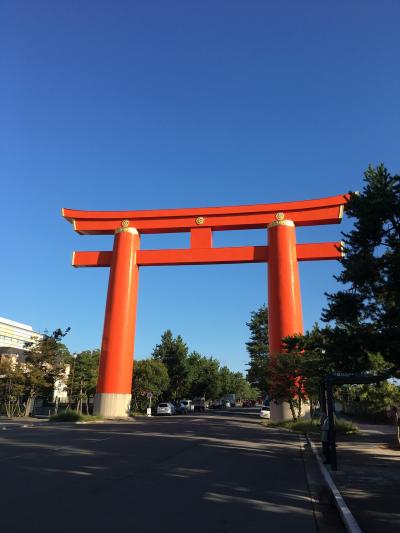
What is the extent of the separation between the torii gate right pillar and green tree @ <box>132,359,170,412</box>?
21.6m

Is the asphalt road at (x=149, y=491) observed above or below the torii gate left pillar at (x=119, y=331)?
below

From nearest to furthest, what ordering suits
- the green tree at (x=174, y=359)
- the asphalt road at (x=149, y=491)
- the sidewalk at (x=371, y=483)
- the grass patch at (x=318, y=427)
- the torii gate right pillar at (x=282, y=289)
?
the asphalt road at (x=149, y=491), the sidewalk at (x=371, y=483), the grass patch at (x=318, y=427), the torii gate right pillar at (x=282, y=289), the green tree at (x=174, y=359)

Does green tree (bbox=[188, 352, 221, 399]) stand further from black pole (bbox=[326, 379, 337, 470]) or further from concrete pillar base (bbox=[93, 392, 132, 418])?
black pole (bbox=[326, 379, 337, 470])

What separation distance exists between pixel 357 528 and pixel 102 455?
8.20m

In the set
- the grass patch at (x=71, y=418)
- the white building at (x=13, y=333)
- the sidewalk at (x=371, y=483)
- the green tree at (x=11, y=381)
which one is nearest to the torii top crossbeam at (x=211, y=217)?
the green tree at (x=11, y=381)

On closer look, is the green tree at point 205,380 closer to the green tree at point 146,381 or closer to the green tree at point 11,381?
the green tree at point 146,381

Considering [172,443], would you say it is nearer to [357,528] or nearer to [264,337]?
[357,528]

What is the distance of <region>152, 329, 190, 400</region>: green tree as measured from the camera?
211ft

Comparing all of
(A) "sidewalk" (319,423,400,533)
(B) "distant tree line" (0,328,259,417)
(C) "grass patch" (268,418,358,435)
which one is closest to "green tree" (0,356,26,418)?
(B) "distant tree line" (0,328,259,417)

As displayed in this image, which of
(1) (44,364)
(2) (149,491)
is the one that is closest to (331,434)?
(2) (149,491)

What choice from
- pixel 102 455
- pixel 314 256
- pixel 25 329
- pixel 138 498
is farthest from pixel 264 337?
pixel 138 498

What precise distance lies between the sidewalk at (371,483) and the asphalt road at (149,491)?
79 centimetres

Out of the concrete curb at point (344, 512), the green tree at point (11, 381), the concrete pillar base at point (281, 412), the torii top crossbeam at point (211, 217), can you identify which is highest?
the torii top crossbeam at point (211, 217)

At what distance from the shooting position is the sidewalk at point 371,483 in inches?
261
